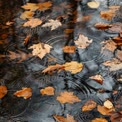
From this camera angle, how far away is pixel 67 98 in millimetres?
2959

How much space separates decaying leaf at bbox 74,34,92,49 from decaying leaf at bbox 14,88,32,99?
92 centimetres

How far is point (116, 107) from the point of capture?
2797 millimetres

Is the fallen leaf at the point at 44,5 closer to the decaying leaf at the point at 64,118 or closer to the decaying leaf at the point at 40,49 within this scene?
the decaying leaf at the point at 40,49

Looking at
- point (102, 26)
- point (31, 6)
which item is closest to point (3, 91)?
point (102, 26)

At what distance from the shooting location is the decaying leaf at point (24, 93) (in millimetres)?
3041

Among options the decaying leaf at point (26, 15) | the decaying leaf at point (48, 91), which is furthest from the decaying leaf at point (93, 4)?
the decaying leaf at point (48, 91)

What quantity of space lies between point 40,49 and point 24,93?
0.74 meters

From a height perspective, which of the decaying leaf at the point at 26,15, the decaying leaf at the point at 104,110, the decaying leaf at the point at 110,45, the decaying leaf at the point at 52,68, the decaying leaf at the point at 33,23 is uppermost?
the decaying leaf at the point at 26,15

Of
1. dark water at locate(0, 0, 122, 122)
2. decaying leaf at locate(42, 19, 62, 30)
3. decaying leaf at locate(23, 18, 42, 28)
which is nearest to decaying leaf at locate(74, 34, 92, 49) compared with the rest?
dark water at locate(0, 0, 122, 122)

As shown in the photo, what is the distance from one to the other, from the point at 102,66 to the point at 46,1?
1.71 meters

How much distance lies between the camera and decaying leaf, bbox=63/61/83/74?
3.26 m

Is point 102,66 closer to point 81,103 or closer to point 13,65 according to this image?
point 81,103

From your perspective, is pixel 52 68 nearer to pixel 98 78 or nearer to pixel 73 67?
pixel 73 67

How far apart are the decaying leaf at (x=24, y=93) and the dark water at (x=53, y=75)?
45 millimetres
